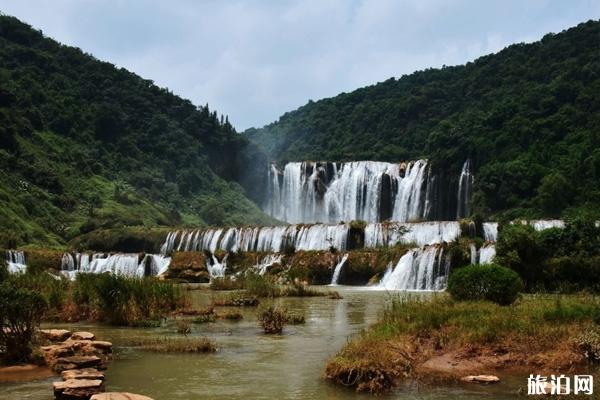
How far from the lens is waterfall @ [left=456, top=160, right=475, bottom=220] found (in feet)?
255

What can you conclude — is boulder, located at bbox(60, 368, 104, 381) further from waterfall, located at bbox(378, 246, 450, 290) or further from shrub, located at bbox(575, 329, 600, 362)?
waterfall, located at bbox(378, 246, 450, 290)

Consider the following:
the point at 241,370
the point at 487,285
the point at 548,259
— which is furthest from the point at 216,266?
the point at 241,370

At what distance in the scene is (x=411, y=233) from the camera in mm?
50188

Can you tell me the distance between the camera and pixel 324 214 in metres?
86.6

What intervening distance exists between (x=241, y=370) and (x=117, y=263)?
139 feet

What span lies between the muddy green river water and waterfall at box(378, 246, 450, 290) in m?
18.4

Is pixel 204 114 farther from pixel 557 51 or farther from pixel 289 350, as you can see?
pixel 289 350

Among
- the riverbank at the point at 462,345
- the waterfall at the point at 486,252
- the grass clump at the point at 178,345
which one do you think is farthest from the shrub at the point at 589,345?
the waterfall at the point at 486,252

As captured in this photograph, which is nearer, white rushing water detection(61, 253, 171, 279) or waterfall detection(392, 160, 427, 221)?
white rushing water detection(61, 253, 171, 279)

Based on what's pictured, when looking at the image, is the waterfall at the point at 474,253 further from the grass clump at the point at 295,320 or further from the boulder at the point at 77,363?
the boulder at the point at 77,363

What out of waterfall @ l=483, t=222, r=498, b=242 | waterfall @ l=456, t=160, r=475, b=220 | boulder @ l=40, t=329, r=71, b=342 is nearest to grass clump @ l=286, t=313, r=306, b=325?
boulder @ l=40, t=329, r=71, b=342

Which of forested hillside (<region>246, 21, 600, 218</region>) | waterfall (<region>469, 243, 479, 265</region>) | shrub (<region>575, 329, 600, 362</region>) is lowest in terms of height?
shrub (<region>575, 329, 600, 362</region>)

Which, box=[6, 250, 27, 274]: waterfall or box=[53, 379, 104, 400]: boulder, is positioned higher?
box=[6, 250, 27, 274]: waterfall

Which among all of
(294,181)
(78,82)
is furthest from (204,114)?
(294,181)
